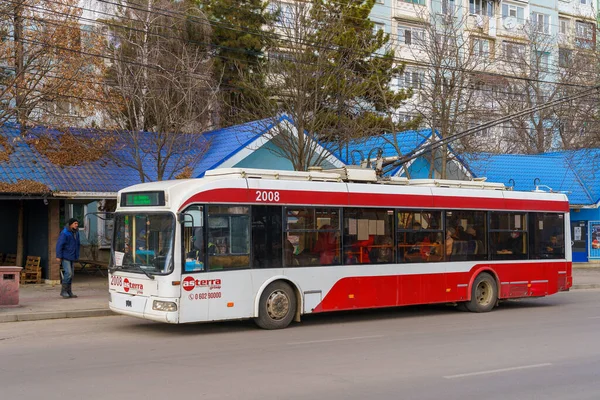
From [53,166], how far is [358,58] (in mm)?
11866

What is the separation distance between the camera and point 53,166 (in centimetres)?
2109

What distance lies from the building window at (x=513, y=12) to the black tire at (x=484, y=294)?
1650 inches

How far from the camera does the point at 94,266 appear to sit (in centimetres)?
2559

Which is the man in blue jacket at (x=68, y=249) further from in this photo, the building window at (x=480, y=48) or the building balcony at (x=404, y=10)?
the building balcony at (x=404, y=10)

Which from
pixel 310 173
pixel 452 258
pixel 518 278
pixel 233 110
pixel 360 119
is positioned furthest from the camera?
pixel 233 110

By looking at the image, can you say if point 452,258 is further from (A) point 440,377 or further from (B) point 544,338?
(A) point 440,377

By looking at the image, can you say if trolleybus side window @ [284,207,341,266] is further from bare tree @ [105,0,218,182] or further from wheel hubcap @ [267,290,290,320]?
bare tree @ [105,0,218,182]

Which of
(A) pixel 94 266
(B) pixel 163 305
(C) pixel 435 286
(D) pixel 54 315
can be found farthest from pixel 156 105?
(B) pixel 163 305

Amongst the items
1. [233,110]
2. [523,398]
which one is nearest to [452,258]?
[523,398]

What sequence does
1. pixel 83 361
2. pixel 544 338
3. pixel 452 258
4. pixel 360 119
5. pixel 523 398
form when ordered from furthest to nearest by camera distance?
pixel 360 119 < pixel 452 258 < pixel 544 338 < pixel 83 361 < pixel 523 398

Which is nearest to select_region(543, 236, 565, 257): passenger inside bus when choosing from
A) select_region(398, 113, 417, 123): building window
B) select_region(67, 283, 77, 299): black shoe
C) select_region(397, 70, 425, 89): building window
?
select_region(397, 70, 425, 89): building window

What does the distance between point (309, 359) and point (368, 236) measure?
517 centimetres

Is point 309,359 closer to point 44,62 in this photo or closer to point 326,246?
point 326,246

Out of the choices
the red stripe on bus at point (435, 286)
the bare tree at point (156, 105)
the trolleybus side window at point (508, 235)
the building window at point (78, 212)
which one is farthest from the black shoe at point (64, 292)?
the building window at point (78, 212)
